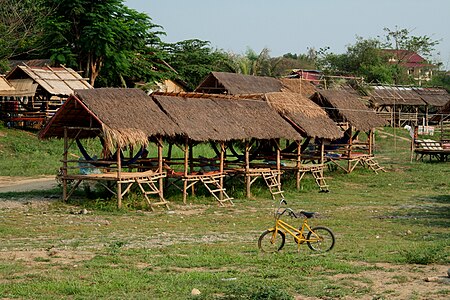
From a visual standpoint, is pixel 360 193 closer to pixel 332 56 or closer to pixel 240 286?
pixel 240 286

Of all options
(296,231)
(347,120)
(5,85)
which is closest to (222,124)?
(347,120)

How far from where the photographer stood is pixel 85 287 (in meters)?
9.82

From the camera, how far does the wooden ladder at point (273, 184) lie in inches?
957

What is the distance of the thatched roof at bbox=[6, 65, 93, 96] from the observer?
121 ft

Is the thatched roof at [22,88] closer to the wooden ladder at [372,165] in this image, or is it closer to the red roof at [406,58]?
the wooden ladder at [372,165]

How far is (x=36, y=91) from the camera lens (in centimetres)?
3859

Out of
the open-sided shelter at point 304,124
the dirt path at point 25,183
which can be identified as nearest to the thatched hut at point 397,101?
the open-sided shelter at point 304,124

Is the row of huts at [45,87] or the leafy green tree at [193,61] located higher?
the leafy green tree at [193,61]

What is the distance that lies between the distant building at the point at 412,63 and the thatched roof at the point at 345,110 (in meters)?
36.1

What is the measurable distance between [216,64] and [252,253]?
41.7 m

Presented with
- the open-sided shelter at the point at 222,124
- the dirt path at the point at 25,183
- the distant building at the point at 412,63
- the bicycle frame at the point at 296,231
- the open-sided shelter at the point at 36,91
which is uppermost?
the distant building at the point at 412,63

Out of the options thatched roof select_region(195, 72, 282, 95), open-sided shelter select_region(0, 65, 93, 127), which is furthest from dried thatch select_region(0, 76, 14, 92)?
thatched roof select_region(195, 72, 282, 95)

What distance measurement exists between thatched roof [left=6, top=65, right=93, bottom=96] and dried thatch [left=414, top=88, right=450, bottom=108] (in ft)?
90.9

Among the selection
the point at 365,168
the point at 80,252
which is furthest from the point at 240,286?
the point at 365,168
